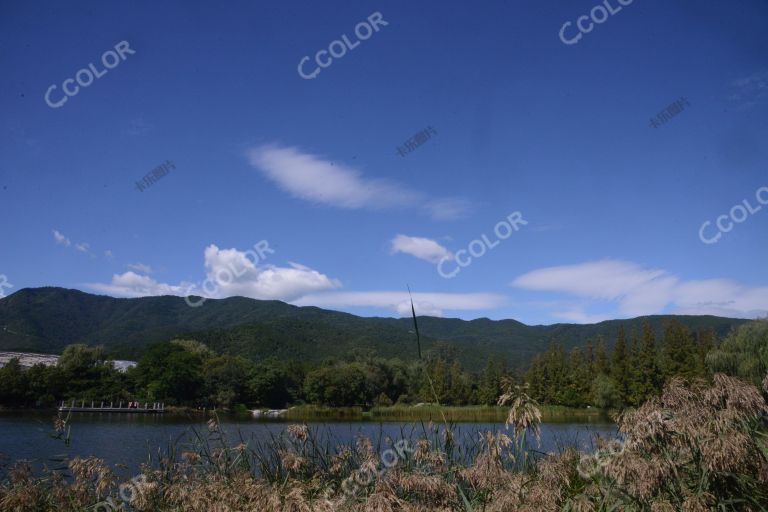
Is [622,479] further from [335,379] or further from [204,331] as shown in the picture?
[204,331]

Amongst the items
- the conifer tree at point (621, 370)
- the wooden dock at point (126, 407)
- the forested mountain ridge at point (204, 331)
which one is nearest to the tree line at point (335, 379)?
the conifer tree at point (621, 370)

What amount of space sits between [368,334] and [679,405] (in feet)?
533

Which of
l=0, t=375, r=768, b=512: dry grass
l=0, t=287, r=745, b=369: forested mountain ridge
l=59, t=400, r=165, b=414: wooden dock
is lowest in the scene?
l=59, t=400, r=165, b=414: wooden dock

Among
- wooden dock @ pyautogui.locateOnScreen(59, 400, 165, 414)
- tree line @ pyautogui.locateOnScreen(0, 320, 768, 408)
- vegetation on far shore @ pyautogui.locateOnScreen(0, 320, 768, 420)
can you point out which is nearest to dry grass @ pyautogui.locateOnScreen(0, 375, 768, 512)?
tree line @ pyautogui.locateOnScreen(0, 320, 768, 408)

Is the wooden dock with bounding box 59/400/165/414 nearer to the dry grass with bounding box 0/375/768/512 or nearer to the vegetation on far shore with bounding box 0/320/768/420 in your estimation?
the vegetation on far shore with bounding box 0/320/768/420

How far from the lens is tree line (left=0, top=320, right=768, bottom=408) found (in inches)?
2250

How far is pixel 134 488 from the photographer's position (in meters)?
4.60

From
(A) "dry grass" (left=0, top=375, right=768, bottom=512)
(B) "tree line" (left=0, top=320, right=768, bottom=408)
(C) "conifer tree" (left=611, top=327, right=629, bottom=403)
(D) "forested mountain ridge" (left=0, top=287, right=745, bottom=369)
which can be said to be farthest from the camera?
(D) "forested mountain ridge" (left=0, top=287, right=745, bottom=369)

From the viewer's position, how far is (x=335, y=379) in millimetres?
69312

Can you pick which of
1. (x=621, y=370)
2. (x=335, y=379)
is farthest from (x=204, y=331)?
(x=621, y=370)

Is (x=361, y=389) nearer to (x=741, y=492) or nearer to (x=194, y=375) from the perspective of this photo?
(x=194, y=375)

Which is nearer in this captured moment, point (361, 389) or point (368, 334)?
point (361, 389)

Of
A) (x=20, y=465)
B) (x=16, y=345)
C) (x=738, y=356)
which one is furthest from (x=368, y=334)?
(x=20, y=465)

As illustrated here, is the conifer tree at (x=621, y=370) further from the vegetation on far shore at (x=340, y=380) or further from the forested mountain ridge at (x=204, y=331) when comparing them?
the forested mountain ridge at (x=204, y=331)
